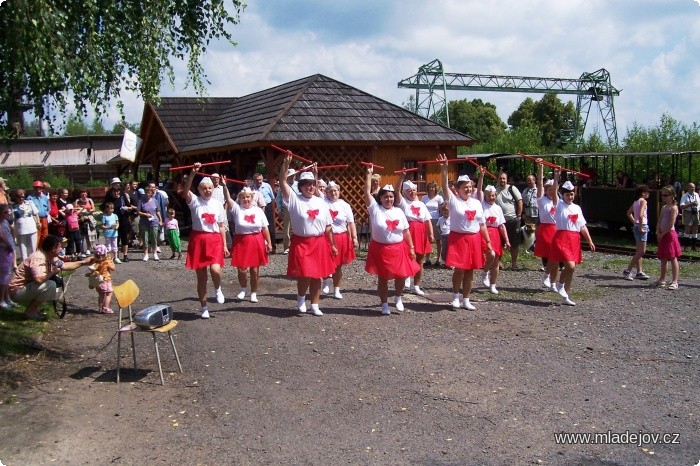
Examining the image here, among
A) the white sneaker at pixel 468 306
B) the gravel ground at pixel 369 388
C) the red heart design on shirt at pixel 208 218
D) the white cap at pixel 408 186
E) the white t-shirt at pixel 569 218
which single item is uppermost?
the white cap at pixel 408 186

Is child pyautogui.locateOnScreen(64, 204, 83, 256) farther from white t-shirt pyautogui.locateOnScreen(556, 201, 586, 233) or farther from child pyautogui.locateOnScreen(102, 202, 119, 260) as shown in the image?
white t-shirt pyautogui.locateOnScreen(556, 201, 586, 233)

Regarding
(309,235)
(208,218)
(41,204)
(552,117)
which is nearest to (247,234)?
(208,218)

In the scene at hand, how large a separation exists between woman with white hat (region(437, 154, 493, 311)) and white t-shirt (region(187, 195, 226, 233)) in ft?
10.5

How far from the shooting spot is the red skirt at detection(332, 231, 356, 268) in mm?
10547

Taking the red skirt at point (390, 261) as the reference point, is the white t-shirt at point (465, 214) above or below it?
above

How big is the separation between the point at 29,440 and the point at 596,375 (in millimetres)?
5162

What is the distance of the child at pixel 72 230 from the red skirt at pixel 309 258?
888cm

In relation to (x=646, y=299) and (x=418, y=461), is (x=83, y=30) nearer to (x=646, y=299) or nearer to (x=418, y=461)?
(x=418, y=461)

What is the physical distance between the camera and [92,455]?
203 inches

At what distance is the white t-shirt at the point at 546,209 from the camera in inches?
434

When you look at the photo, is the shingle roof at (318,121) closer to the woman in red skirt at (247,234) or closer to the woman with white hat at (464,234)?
the woman in red skirt at (247,234)

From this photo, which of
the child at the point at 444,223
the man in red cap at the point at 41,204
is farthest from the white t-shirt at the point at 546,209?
the man in red cap at the point at 41,204

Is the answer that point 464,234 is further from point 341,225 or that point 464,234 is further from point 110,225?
point 110,225

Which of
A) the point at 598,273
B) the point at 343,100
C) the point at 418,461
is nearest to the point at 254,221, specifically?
the point at 418,461
